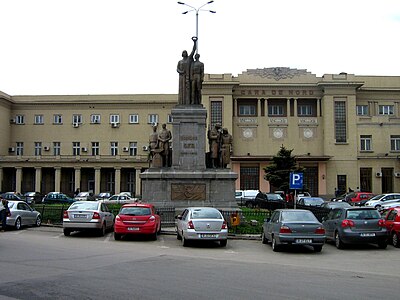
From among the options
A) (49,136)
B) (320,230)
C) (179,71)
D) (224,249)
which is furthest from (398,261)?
(49,136)

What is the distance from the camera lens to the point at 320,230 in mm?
15906

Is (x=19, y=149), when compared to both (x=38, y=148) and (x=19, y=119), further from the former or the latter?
(x=19, y=119)

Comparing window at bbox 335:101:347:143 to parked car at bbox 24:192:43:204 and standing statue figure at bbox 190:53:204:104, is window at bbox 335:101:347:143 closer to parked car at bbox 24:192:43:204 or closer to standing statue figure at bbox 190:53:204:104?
parked car at bbox 24:192:43:204

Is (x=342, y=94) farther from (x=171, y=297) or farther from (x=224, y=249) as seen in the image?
(x=171, y=297)

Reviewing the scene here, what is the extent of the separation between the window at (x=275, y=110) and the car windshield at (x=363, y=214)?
54.3 metres

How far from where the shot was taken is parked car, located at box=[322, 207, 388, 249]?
55.0ft

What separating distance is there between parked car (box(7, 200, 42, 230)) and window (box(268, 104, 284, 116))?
166ft

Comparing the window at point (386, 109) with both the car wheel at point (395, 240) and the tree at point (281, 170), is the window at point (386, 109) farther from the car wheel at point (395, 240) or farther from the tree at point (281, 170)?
the car wheel at point (395, 240)

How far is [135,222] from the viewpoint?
61.1 feet

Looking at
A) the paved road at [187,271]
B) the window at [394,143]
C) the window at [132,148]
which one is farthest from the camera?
the window at [132,148]

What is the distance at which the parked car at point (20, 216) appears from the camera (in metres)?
22.4

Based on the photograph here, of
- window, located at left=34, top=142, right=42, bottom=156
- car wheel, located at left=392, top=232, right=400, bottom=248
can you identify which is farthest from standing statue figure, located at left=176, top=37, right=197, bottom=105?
window, located at left=34, top=142, right=42, bottom=156

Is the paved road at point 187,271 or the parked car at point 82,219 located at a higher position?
the parked car at point 82,219

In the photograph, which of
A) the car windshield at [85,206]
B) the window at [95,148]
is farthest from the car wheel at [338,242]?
the window at [95,148]
